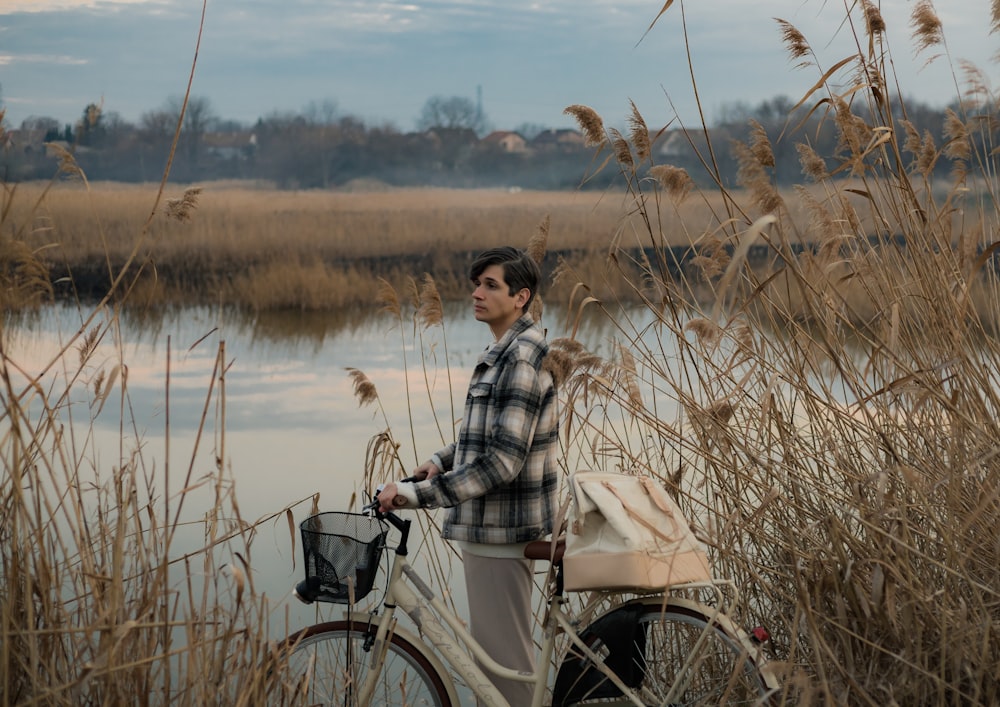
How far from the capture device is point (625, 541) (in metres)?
2.68

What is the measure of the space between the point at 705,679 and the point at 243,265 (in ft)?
46.2

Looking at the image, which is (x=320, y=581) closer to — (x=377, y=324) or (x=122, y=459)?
(x=122, y=459)

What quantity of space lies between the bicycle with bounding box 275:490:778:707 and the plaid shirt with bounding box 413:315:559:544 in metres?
0.12

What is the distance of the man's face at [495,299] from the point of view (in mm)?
3092

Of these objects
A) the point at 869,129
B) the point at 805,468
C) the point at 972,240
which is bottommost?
the point at 805,468

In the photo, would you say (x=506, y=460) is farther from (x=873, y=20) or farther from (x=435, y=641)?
(x=873, y=20)

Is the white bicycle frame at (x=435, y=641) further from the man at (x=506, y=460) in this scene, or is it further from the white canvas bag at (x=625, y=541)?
the white canvas bag at (x=625, y=541)

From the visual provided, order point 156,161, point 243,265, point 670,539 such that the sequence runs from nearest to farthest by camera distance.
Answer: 1. point 670,539
2. point 243,265
3. point 156,161

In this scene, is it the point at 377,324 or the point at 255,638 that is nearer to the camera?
the point at 255,638

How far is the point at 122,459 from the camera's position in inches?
126

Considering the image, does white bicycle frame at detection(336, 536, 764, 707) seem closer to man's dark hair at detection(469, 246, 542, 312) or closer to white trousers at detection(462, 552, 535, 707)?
white trousers at detection(462, 552, 535, 707)

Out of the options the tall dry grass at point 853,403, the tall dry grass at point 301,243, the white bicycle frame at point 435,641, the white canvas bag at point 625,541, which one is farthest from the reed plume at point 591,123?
the tall dry grass at point 301,243

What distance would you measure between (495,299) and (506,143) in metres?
19.4

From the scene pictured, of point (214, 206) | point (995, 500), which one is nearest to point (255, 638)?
point (995, 500)
